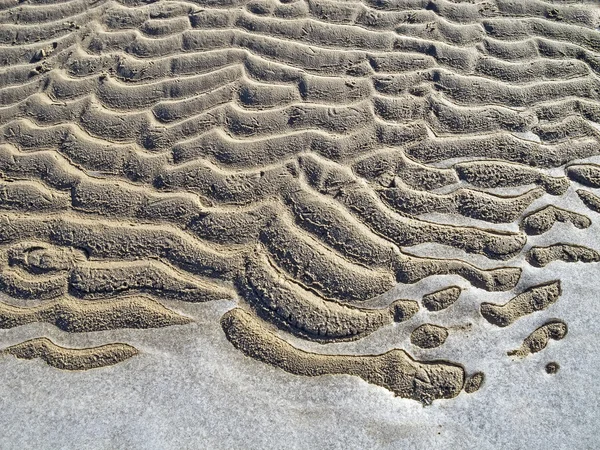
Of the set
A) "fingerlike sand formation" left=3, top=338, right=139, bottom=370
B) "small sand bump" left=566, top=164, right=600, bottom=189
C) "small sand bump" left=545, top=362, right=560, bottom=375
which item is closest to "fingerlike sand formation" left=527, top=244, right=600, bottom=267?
"small sand bump" left=566, top=164, right=600, bottom=189

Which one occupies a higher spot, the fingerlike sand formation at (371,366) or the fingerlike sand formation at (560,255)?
the fingerlike sand formation at (560,255)

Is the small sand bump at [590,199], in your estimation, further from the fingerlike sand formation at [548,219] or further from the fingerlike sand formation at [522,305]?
the fingerlike sand formation at [522,305]

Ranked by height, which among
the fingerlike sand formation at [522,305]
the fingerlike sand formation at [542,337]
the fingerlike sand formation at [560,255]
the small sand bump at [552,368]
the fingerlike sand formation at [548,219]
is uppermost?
the fingerlike sand formation at [548,219]

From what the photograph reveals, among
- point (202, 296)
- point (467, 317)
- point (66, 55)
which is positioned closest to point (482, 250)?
point (467, 317)

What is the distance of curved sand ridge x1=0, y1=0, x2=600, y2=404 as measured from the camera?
121 inches

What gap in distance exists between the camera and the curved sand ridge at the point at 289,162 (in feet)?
10.1

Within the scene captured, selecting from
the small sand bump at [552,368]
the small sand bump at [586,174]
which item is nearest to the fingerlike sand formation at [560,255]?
the small sand bump at [586,174]

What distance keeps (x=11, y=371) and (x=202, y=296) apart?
3.96ft

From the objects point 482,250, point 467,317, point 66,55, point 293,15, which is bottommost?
point 467,317

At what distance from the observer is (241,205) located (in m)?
3.33

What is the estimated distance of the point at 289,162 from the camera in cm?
342

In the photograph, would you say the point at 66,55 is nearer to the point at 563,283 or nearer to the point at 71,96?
the point at 71,96

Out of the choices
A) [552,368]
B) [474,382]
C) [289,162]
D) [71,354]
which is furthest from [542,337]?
[71,354]

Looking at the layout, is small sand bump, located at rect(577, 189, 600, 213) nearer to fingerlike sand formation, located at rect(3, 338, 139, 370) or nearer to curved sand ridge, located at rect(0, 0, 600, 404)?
curved sand ridge, located at rect(0, 0, 600, 404)
